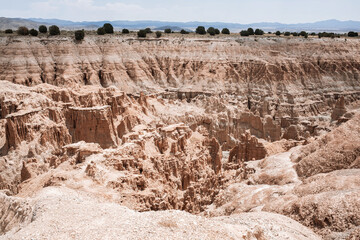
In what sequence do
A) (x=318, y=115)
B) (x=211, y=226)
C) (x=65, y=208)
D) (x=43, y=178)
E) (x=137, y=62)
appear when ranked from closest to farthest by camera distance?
(x=211, y=226), (x=65, y=208), (x=43, y=178), (x=318, y=115), (x=137, y=62)

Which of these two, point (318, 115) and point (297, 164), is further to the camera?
point (318, 115)

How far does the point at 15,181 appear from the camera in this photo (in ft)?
97.7

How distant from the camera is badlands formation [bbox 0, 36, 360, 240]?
15.0 m

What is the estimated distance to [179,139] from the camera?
1226 inches

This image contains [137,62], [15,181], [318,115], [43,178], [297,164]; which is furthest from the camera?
[137,62]

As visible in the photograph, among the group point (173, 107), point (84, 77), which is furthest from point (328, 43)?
point (84, 77)

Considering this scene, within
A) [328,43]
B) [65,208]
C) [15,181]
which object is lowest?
[15,181]

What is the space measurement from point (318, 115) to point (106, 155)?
1639 inches

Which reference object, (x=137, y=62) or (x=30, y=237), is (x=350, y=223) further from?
(x=137, y=62)

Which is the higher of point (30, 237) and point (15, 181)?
point (30, 237)

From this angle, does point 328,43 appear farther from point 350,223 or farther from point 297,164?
point 350,223

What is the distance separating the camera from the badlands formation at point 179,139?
49.4 feet

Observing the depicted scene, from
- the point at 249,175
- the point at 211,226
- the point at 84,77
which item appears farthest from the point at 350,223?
the point at 84,77

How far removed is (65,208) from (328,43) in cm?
6309
